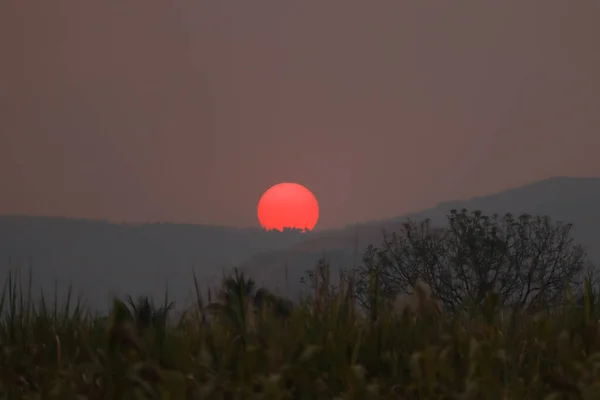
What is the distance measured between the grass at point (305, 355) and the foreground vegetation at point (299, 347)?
1cm

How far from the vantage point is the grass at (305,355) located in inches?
191

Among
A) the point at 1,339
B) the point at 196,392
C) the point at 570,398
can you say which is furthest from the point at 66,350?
the point at 570,398

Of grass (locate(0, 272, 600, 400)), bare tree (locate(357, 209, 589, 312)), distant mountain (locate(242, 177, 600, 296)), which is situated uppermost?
distant mountain (locate(242, 177, 600, 296))

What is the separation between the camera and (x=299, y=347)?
5.34 metres

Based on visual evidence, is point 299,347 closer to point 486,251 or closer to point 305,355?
point 305,355

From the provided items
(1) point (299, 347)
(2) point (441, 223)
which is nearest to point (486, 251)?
(1) point (299, 347)

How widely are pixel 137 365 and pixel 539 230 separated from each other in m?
21.1

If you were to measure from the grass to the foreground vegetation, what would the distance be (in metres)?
0.01

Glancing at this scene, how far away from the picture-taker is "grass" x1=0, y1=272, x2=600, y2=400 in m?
4.86

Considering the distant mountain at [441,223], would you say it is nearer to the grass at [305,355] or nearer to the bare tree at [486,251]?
the bare tree at [486,251]

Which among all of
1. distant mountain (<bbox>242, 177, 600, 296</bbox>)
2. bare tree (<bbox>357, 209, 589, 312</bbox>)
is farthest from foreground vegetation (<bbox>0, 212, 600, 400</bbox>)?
distant mountain (<bbox>242, 177, 600, 296</bbox>)

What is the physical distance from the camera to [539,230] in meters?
24.4

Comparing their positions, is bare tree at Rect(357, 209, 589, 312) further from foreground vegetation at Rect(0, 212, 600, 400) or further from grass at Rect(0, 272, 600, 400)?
grass at Rect(0, 272, 600, 400)

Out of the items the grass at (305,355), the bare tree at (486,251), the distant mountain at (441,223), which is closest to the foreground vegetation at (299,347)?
the grass at (305,355)
